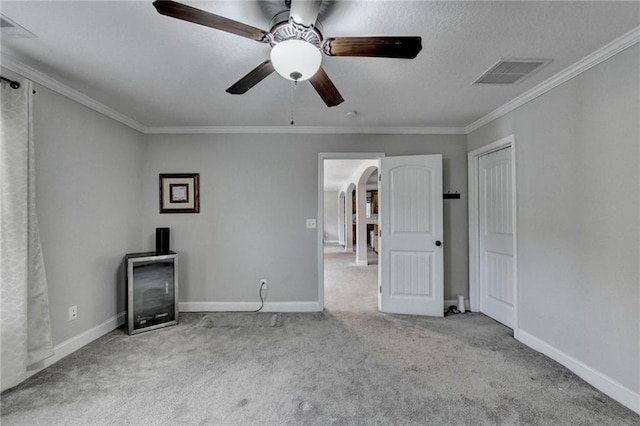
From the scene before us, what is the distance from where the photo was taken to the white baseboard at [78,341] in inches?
88.7

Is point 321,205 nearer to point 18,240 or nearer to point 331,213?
point 18,240

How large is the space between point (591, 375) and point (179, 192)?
4.28 m

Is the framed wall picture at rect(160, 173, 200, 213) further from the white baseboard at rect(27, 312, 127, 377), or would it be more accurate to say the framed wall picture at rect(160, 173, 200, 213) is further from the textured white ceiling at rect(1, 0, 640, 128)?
the white baseboard at rect(27, 312, 127, 377)

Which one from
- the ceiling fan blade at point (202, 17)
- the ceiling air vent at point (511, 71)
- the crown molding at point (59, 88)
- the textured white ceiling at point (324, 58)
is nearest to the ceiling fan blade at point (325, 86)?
the textured white ceiling at point (324, 58)

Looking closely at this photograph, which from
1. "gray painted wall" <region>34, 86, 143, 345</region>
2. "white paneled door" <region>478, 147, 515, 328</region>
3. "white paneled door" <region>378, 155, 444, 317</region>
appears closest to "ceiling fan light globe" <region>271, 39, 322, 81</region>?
"gray painted wall" <region>34, 86, 143, 345</region>

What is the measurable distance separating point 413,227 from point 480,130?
1.38 metres

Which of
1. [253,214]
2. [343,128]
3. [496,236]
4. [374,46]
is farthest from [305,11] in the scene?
[496,236]

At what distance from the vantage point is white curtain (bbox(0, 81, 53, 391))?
1.98m

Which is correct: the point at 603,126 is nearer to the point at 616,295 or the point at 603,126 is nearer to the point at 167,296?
the point at 616,295

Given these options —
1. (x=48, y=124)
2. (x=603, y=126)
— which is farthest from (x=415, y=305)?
(x=48, y=124)

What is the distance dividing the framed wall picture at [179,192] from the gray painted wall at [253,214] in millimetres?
81

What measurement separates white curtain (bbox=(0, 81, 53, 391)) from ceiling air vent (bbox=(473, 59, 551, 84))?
347cm

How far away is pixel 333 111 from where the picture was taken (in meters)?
3.08

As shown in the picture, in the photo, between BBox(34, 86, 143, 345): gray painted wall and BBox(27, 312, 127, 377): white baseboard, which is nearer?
BBox(27, 312, 127, 377): white baseboard
